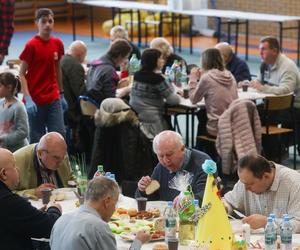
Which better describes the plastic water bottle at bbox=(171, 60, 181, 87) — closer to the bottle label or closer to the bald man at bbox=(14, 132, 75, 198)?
the bald man at bbox=(14, 132, 75, 198)

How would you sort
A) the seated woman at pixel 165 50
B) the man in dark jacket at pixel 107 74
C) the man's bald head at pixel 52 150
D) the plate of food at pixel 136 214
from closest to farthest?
the plate of food at pixel 136 214 → the man's bald head at pixel 52 150 → the man in dark jacket at pixel 107 74 → the seated woman at pixel 165 50

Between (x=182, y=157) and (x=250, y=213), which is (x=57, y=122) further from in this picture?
(x=250, y=213)

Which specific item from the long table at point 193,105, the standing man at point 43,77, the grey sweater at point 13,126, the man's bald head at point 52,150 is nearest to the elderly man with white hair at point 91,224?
the man's bald head at point 52,150

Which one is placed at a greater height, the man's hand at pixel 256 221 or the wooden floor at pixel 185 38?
the man's hand at pixel 256 221

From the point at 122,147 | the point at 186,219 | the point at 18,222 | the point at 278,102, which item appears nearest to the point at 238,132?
the point at 278,102

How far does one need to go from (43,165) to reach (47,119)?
2971 mm

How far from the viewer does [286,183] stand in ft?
17.7

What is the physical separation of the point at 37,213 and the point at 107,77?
4572 millimetres

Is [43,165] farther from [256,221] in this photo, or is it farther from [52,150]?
[256,221]

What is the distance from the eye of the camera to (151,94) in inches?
357

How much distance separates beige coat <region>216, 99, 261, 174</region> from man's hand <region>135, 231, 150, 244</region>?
3.26 metres

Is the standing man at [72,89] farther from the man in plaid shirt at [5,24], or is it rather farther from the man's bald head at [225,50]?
the man's bald head at [225,50]

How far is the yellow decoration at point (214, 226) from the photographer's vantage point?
15.9 ft

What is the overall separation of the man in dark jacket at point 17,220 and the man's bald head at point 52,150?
937 millimetres
